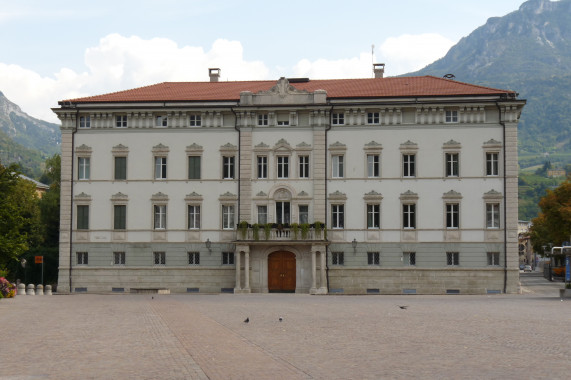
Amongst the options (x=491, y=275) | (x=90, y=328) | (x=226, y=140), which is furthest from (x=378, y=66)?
(x=90, y=328)

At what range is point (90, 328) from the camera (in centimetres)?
2773

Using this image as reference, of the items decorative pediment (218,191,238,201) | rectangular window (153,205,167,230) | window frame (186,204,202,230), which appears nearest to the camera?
decorative pediment (218,191,238,201)

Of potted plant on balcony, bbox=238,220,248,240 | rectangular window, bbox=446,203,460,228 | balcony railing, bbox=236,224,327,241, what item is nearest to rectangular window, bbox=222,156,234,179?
potted plant on balcony, bbox=238,220,248,240

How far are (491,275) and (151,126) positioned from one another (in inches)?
1080

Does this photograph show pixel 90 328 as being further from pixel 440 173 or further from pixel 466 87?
pixel 466 87

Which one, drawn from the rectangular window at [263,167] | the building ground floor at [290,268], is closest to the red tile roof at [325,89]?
the rectangular window at [263,167]

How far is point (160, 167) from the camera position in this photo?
64.3 meters

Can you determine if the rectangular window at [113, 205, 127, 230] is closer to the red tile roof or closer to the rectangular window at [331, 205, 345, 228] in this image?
the red tile roof

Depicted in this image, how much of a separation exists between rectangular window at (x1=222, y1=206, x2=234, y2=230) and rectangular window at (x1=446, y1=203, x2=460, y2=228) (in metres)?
15.9

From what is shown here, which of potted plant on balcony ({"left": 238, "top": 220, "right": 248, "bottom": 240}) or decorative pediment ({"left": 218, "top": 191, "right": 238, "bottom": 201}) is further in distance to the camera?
decorative pediment ({"left": 218, "top": 191, "right": 238, "bottom": 201})

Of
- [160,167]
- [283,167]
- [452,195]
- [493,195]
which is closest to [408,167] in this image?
[452,195]

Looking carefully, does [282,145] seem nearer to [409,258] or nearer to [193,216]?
[193,216]

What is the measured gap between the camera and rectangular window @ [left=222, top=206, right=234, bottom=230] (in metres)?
63.4

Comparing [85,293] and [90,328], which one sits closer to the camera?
[90,328]
